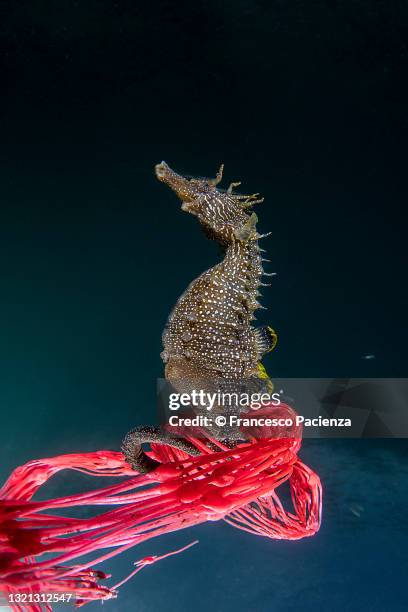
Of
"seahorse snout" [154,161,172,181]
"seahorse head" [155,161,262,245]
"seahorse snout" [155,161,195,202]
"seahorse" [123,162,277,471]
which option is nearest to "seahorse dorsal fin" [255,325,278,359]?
"seahorse" [123,162,277,471]

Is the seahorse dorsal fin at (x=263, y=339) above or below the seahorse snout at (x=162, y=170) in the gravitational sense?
below

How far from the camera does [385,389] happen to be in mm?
4137

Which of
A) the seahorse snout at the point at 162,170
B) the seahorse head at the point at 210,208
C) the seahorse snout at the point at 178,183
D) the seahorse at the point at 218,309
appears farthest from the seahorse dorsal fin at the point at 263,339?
the seahorse snout at the point at 162,170

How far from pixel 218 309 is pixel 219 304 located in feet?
0.07

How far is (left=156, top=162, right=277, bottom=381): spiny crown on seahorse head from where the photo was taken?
75.8 inches

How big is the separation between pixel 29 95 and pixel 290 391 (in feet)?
11.7

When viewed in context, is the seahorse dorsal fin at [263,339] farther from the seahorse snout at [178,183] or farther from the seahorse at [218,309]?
the seahorse snout at [178,183]

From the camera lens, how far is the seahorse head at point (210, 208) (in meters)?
2.05

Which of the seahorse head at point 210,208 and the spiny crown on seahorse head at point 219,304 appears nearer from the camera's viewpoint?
the spiny crown on seahorse head at point 219,304

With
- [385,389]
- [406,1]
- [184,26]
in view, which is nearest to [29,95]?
[184,26]

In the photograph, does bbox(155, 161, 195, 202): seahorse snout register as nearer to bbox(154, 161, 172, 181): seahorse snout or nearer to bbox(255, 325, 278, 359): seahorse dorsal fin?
bbox(154, 161, 172, 181): seahorse snout

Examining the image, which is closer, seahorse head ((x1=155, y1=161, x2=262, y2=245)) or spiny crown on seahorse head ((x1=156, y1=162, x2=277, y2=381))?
spiny crown on seahorse head ((x1=156, y1=162, x2=277, y2=381))

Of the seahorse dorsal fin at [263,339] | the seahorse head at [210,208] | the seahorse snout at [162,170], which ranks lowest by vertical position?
the seahorse dorsal fin at [263,339]

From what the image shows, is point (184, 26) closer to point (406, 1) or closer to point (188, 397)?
point (406, 1)
